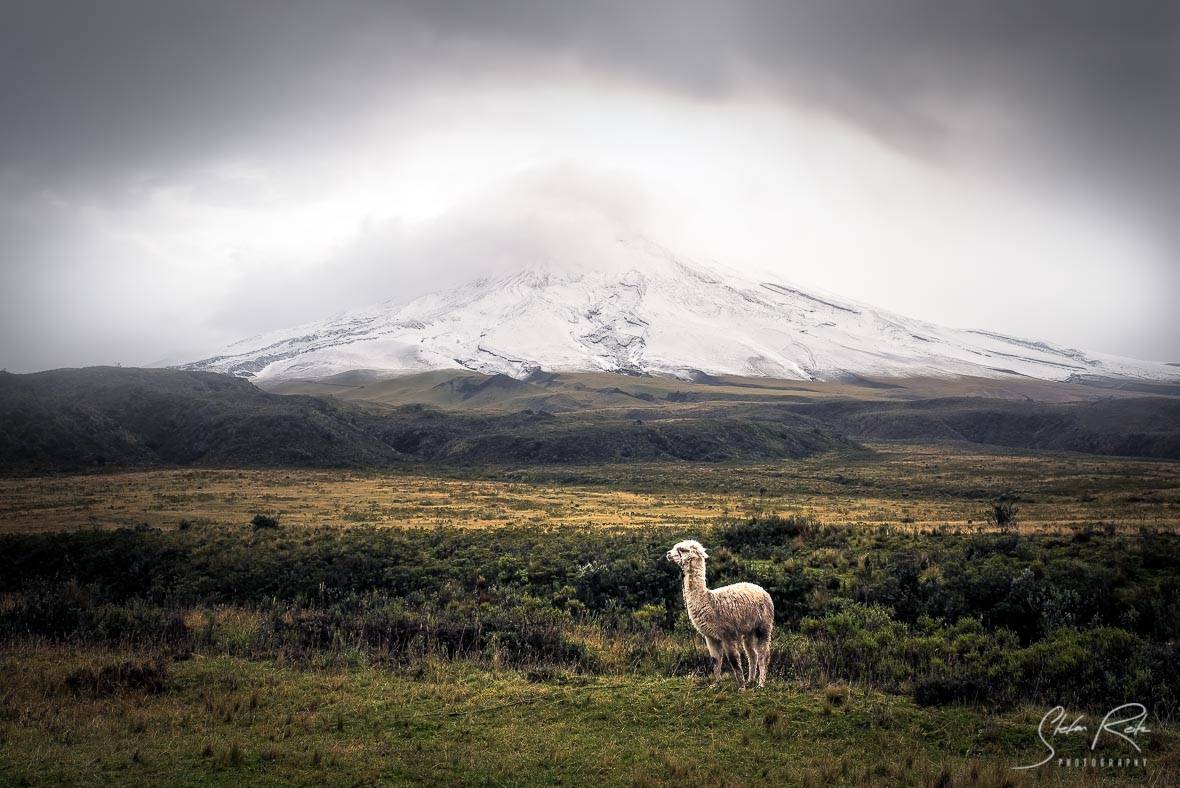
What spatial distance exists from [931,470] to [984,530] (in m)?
52.9

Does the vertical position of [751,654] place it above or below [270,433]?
above

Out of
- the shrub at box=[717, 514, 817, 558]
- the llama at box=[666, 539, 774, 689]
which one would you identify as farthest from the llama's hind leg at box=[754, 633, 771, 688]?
the shrub at box=[717, 514, 817, 558]

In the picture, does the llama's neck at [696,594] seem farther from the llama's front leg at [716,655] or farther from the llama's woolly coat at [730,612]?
the llama's front leg at [716,655]

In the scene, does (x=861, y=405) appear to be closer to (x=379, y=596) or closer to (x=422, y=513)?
(x=422, y=513)

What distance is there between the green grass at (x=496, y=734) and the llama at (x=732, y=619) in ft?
1.75

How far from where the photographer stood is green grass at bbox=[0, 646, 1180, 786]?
7578 mm

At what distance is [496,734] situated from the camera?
880 cm

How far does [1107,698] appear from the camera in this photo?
391 inches

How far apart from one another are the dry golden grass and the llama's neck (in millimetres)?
20734

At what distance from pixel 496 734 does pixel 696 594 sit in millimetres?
3888

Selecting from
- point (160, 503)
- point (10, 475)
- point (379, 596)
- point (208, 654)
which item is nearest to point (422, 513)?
point (160, 503)

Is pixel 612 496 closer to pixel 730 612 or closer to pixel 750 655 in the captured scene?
pixel 750 655

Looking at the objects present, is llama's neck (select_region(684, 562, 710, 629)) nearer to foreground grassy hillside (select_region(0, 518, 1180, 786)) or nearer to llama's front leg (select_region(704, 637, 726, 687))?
llama's front leg (select_region(704, 637, 726, 687))

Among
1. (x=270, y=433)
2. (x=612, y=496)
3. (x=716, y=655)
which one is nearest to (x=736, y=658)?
(x=716, y=655)
